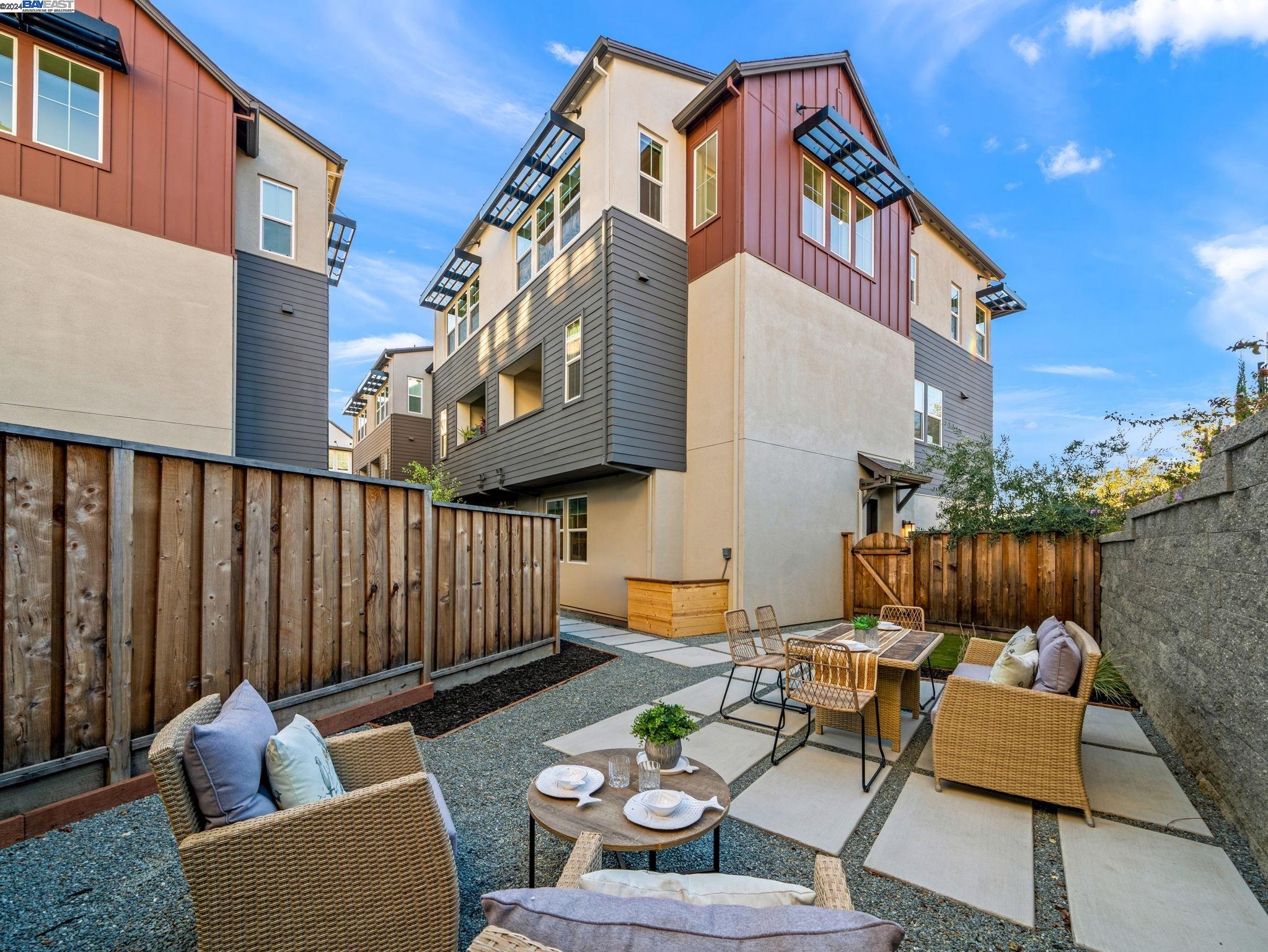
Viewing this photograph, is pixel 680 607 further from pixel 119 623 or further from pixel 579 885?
pixel 579 885

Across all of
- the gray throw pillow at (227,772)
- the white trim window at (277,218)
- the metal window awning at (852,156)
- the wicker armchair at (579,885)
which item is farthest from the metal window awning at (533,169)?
the wicker armchair at (579,885)

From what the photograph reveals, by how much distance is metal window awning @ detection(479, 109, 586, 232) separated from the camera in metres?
9.86

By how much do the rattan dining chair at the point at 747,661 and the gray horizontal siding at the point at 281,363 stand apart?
7.31 metres

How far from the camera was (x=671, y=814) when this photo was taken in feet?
7.00

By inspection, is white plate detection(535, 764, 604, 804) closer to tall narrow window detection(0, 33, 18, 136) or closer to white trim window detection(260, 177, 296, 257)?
tall narrow window detection(0, 33, 18, 136)

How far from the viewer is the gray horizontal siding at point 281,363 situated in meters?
8.90

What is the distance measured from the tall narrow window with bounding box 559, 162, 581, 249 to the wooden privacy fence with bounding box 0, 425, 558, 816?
719 cm

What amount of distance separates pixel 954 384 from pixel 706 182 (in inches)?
352

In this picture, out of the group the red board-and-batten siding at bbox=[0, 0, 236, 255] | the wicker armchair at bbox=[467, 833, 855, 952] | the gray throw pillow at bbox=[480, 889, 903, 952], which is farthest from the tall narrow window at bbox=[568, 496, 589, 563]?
the gray throw pillow at bbox=[480, 889, 903, 952]

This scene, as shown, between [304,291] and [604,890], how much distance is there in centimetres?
1067

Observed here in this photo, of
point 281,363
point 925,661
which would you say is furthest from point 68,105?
point 925,661

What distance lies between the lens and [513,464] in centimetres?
1213

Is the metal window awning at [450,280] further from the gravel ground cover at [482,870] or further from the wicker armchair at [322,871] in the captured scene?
the wicker armchair at [322,871]

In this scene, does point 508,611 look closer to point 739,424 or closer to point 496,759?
point 496,759
